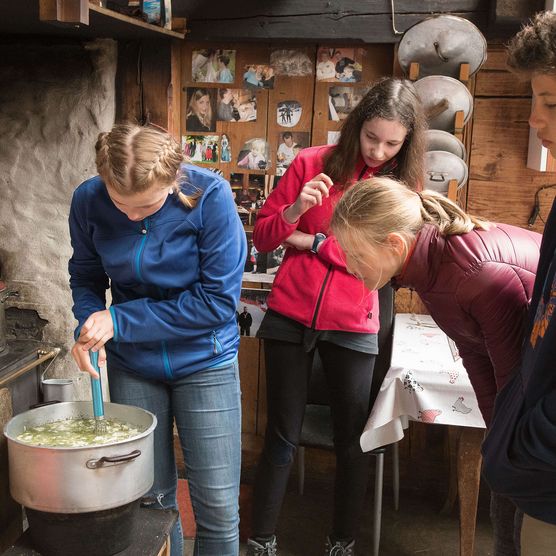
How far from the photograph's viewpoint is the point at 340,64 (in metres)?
2.98

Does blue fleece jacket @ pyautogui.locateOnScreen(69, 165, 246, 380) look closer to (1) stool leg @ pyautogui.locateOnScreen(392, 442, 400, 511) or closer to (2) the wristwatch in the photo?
(2) the wristwatch

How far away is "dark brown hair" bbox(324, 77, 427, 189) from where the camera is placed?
224 cm

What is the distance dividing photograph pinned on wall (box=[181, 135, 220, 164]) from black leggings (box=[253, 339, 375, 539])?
110cm

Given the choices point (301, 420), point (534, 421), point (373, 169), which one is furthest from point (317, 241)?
point (534, 421)

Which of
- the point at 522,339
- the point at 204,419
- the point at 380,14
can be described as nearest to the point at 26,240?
the point at 204,419

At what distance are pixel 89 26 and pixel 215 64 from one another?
2.12ft

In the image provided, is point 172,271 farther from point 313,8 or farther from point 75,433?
point 313,8

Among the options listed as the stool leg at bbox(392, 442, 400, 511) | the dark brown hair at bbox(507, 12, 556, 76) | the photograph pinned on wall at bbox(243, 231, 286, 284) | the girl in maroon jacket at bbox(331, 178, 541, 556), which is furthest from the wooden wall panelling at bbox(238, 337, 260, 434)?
the dark brown hair at bbox(507, 12, 556, 76)

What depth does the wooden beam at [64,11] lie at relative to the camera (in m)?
1.94

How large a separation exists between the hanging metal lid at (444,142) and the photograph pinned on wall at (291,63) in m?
0.62

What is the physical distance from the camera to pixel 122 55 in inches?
115

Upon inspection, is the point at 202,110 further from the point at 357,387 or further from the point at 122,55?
the point at 357,387

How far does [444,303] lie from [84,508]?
92cm

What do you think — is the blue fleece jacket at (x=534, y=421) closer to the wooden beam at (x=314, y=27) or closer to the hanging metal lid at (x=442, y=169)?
the hanging metal lid at (x=442, y=169)
